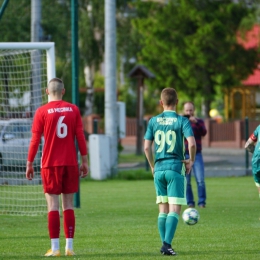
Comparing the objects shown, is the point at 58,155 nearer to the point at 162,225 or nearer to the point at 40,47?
the point at 162,225

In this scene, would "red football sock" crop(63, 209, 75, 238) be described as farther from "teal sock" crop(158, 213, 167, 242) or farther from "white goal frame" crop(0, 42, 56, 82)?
"white goal frame" crop(0, 42, 56, 82)

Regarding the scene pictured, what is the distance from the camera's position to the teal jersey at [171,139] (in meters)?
9.46

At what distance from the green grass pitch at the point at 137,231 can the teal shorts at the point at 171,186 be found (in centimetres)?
62

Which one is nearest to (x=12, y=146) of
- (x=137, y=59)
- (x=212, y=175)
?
(x=212, y=175)

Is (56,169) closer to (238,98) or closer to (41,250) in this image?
(41,250)

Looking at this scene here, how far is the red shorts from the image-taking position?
938cm

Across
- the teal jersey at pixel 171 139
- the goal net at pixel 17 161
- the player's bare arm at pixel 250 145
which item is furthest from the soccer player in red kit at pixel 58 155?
the goal net at pixel 17 161

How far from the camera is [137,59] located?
4969 centimetres

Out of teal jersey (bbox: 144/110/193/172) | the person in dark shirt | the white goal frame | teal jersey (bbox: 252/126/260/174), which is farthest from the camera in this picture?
the person in dark shirt

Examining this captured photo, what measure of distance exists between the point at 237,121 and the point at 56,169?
32626mm

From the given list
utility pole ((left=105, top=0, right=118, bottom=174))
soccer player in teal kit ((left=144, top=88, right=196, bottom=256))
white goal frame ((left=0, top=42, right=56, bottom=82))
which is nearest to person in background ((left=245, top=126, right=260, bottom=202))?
soccer player in teal kit ((left=144, top=88, right=196, bottom=256))

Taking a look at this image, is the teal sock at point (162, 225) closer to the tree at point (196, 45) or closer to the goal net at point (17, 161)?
the goal net at point (17, 161)

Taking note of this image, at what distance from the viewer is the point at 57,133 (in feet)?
31.0

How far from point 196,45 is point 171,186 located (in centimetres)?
3511
